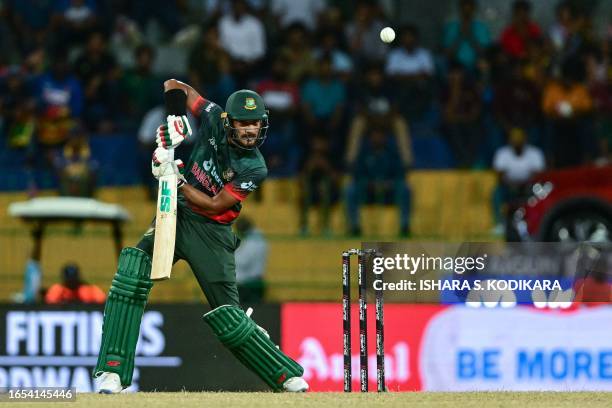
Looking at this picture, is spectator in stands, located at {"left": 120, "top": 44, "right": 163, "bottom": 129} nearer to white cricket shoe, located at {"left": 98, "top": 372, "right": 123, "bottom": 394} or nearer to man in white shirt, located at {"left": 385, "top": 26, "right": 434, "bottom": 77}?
man in white shirt, located at {"left": 385, "top": 26, "right": 434, "bottom": 77}

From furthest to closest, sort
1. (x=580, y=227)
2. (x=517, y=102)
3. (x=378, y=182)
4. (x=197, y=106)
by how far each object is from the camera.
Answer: (x=517, y=102), (x=378, y=182), (x=580, y=227), (x=197, y=106)

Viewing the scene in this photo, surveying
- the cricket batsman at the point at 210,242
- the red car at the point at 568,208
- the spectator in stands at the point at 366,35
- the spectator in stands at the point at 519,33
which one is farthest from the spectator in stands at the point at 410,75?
the cricket batsman at the point at 210,242

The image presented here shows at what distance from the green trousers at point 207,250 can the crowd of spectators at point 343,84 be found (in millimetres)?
8045

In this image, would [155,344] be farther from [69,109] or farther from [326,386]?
[69,109]

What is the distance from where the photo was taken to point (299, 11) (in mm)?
20297

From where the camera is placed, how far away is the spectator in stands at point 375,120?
1834 centimetres

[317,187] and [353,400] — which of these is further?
[317,187]

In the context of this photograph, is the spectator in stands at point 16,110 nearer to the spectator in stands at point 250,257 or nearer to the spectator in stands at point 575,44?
the spectator in stands at point 250,257

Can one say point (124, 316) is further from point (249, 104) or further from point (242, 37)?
point (242, 37)

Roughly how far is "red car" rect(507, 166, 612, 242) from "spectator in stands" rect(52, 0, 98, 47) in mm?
6372

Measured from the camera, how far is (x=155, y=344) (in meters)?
13.5

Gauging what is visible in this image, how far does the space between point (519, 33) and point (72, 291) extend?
7157 mm

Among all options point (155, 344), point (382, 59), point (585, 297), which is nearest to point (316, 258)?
point (382, 59)

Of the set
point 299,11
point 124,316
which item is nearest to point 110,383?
point 124,316
